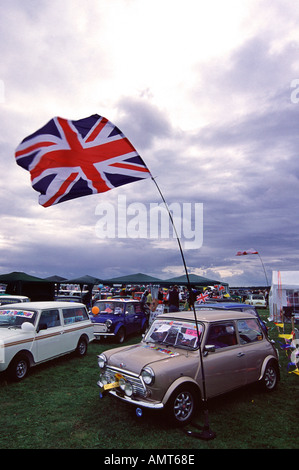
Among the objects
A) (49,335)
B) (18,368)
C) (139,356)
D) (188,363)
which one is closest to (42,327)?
(49,335)

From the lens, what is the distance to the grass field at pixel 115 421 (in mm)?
4320

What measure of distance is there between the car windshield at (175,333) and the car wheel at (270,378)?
77.3 inches

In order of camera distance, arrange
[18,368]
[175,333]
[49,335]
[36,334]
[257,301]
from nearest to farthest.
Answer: [175,333]
[18,368]
[36,334]
[49,335]
[257,301]

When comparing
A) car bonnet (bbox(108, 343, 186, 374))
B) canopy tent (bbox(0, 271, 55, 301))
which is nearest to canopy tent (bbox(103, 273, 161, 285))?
canopy tent (bbox(0, 271, 55, 301))

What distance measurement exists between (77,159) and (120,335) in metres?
8.13

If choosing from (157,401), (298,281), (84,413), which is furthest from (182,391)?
(298,281)

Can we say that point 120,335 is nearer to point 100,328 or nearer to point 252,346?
point 100,328

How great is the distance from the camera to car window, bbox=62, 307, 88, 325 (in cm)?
904

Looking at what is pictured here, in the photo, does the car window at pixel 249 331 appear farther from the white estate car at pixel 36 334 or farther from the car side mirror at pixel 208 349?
the white estate car at pixel 36 334

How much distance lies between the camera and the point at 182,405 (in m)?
4.84

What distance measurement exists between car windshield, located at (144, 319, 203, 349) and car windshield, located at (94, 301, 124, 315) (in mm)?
6336

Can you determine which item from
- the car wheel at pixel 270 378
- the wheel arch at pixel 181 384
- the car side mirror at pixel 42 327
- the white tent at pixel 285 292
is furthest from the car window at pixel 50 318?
the white tent at pixel 285 292

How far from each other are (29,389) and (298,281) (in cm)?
1879
